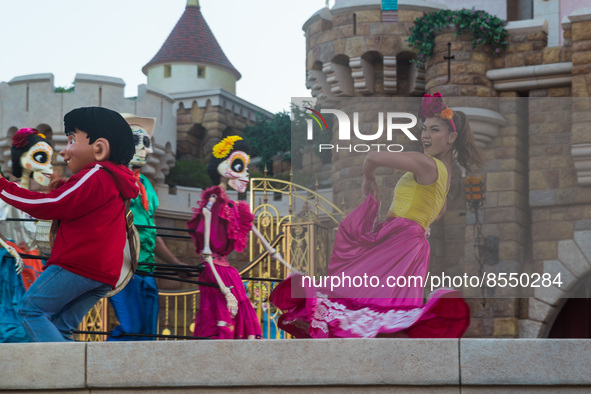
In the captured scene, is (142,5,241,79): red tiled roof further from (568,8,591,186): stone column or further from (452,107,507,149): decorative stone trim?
(452,107,507,149): decorative stone trim

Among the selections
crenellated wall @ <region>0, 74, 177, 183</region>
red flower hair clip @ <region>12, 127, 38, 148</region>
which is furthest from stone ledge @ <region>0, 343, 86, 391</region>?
crenellated wall @ <region>0, 74, 177, 183</region>

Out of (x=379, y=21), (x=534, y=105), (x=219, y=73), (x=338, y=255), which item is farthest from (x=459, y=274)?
(x=219, y=73)

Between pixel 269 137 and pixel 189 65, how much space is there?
14.2ft

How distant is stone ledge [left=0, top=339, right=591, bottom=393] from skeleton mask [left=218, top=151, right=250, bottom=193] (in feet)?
11.9

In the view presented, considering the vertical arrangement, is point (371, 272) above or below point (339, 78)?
below

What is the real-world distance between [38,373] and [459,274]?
297 centimetres

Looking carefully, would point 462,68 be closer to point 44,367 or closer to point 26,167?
point 26,167

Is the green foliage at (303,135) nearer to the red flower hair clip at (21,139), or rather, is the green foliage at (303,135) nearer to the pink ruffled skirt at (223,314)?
the pink ruffled skirt at (223,314)

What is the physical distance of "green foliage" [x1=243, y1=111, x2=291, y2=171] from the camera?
18.3m

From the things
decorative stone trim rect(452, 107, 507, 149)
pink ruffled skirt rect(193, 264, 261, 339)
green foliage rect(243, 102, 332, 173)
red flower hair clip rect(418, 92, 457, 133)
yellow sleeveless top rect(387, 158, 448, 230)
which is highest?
green foliage rect(243, 102, 332, 173)

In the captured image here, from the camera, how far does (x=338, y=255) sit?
596 centimetres

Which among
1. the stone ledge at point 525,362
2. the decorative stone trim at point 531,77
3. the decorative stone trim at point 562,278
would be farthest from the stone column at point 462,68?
the stone ledge at point 525,362

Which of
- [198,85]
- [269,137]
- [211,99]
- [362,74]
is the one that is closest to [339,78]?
[362,74]

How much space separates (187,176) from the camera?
620 inches
